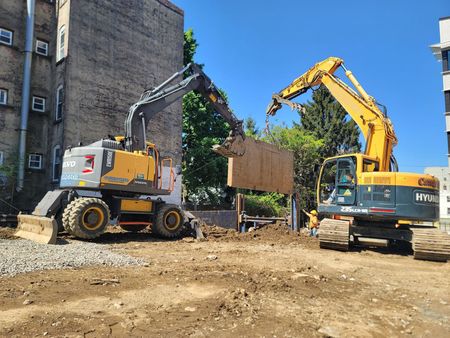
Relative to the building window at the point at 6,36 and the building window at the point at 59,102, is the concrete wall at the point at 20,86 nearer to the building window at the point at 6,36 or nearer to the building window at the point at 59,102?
the building window at the point at 6,36

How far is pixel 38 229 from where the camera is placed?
11102mm

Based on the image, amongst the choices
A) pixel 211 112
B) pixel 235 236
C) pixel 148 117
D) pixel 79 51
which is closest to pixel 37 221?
pixel 148 117

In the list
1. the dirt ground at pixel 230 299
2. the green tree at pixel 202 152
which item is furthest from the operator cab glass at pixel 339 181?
the green tree at pixel 202 152

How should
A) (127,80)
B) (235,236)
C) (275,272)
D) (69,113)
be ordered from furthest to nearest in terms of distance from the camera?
1. (127,80)
2. (69,113)
3. (235,236)
4. (275,272)

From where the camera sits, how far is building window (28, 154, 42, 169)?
1983cm

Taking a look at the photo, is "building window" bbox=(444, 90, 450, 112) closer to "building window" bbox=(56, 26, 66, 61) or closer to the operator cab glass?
the operator cab glass

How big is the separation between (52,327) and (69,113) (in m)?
16.4

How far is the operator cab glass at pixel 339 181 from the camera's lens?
41.1ft

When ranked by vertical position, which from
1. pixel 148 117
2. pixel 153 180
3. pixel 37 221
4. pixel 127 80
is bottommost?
pixel 37 221

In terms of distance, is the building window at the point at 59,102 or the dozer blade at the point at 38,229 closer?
the dozer blade at the point at 38,229

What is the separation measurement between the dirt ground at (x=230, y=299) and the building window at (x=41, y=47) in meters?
15.4

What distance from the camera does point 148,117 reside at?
14.0 meters

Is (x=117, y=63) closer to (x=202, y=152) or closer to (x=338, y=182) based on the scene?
(x=202, y=152)

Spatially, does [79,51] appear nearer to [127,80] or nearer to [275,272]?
[127,80]
